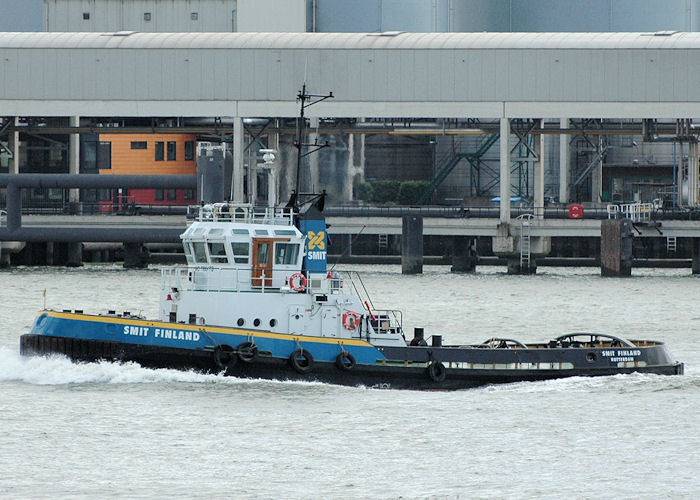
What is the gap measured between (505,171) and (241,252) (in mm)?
43044

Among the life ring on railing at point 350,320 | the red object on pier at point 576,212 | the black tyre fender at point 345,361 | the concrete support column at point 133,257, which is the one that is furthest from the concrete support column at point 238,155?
the black tyre fender at point 345,361

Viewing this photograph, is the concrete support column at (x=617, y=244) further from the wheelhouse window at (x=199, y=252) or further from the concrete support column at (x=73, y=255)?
the wheelhouse window at (x=199, y=252)

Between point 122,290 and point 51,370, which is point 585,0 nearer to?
point 122,290

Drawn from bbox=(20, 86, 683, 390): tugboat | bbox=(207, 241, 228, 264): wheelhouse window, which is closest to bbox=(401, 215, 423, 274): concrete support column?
bbox=(20, 86, 683, 390): tugboat

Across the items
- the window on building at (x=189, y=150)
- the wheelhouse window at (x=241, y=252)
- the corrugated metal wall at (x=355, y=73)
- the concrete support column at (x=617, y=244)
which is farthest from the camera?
the window on building at (x=189, y=150)

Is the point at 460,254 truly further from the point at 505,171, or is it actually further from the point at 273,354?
the point at 273,354

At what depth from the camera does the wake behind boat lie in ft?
100

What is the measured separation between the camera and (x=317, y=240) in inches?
1271

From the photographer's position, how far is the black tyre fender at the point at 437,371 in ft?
103

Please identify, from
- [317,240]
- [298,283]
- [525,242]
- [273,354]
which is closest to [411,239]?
[525,242]

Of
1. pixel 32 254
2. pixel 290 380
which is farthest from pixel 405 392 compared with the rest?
pixel 32 254

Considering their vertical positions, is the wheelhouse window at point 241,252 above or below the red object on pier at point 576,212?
below

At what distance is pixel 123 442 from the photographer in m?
25.6

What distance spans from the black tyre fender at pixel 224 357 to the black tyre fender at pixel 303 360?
1.29 m
